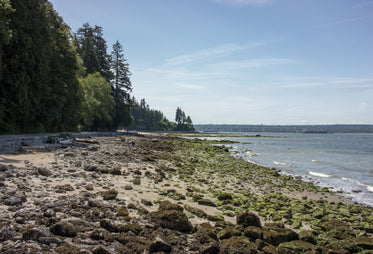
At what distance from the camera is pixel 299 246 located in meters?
5.87

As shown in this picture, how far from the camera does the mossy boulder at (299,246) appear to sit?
19.0ft

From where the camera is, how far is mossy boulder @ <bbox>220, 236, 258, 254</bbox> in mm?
5059

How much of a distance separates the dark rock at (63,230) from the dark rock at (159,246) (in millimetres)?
1517

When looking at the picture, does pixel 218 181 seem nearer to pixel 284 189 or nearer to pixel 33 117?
pixel 284 189

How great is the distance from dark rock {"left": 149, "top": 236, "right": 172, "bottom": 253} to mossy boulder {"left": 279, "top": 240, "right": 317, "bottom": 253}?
2885mm

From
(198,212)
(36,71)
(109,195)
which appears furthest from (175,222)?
(36,71)

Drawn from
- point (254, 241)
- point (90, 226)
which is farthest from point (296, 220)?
point (90, 226)

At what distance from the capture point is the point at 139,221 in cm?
611

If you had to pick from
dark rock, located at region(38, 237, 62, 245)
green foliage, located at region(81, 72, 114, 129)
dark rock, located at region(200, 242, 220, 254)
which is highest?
green foliage, located at region(81, 72, 114, 129)

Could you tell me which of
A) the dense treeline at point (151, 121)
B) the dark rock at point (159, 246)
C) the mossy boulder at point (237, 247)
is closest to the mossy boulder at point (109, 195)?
the dark rock at point (159, 246)

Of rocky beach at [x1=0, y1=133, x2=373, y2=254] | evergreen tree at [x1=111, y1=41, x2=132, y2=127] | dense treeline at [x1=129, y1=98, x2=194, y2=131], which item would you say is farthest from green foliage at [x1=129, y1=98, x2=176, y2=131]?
rocky beach at [x1=0, y1=133, x2=373, y2=254]

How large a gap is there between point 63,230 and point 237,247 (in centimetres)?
354

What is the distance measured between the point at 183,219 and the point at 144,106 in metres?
127

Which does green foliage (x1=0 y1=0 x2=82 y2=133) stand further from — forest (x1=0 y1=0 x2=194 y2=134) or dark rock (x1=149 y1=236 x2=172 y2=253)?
dark rock (x1=149 y1=236 x2=172 y2=253)
